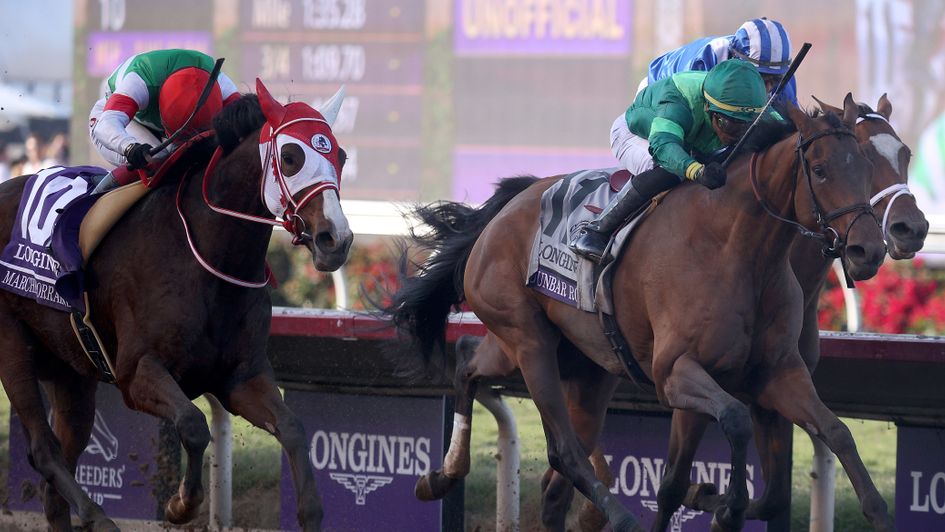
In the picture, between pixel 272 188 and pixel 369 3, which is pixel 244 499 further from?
pixel 369 3

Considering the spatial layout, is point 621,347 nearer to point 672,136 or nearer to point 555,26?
point 672,136

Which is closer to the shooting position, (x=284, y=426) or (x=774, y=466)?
(x=284, y=426)

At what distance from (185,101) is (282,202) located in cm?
72

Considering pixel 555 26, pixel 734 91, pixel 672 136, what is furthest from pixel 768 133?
pixel 555 26

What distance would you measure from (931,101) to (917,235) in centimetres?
504

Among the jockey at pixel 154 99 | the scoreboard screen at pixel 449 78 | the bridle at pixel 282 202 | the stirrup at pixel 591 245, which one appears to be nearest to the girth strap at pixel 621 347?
the stirrup at pixel 591 245

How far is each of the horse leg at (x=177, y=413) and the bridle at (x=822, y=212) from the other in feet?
5.32

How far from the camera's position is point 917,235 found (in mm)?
3721

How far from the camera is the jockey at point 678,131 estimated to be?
4.11 meters

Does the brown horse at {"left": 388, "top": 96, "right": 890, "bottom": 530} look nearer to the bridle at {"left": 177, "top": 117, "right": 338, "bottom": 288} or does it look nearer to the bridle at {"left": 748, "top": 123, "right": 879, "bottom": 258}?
the bridle at {"left": 748, "top": 123, "right": 879, "bottom": 258}

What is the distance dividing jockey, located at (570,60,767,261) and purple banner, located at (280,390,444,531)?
4.64 feet

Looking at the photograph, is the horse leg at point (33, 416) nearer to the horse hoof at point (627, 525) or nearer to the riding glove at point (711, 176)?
the horse hoof at point (627, 525)

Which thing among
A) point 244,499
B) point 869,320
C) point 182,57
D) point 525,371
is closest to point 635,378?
point 525,371

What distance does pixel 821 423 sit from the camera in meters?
3.89
